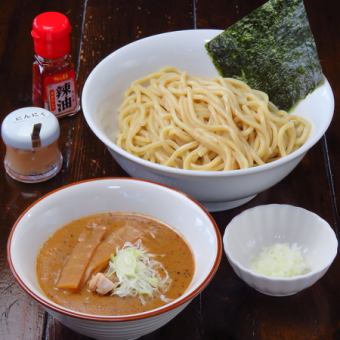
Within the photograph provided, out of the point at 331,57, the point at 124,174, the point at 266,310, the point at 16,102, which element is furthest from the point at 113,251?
the point at 331,57

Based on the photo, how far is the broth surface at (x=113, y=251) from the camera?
169 centimetres

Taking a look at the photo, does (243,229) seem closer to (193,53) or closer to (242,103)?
(242,103)

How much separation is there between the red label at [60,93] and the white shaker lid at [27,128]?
165mm

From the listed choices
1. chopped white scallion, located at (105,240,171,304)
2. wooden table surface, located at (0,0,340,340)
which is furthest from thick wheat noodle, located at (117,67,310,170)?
chopped white scallion, located at (105,240,171,304)

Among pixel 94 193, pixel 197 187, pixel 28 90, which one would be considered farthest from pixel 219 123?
pixel 28 90

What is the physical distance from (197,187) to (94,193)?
291 mm

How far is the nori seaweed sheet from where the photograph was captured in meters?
2.41

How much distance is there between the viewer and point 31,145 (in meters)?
2.22

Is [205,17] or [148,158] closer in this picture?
[148,158]

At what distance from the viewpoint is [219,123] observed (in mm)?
2273

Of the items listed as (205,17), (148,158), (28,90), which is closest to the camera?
(148,158)

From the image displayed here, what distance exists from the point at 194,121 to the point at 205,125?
0.04 meters

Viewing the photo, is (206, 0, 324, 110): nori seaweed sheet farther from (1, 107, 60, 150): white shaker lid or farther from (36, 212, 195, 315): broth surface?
(36, 212, 195, 315): broth surface

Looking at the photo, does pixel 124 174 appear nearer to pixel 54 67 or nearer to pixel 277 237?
pixel 54 67
